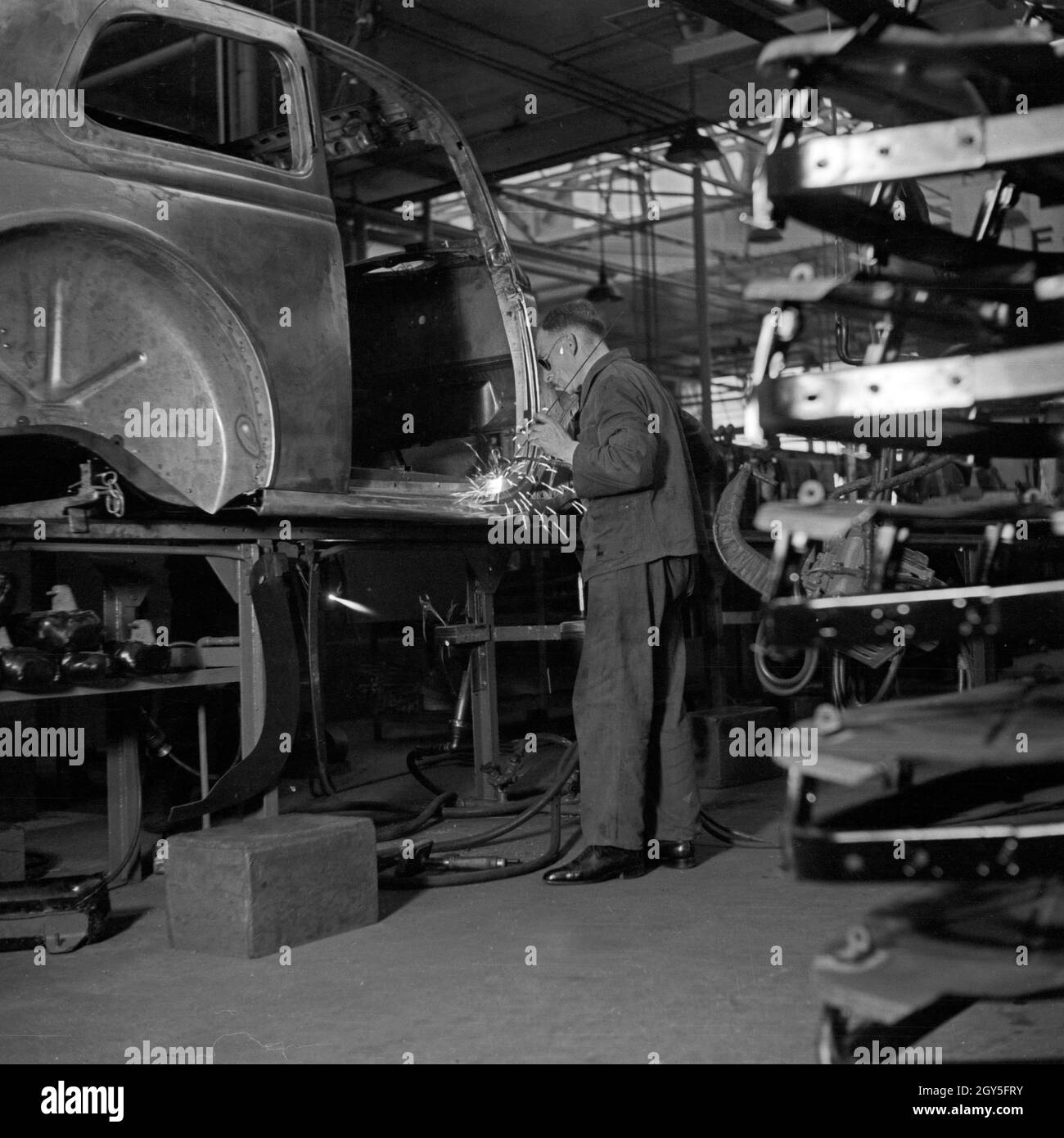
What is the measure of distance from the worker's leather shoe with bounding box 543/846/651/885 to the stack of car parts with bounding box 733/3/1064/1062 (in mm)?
1725

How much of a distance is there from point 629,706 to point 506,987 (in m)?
1.36

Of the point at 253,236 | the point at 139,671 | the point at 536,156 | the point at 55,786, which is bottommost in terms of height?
the point at 55,786

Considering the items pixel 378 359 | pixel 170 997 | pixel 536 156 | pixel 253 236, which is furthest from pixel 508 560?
pixel 536 156

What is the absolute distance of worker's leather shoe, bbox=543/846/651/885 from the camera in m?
4.32

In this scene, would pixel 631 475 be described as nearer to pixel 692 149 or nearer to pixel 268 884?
pixel 268 884

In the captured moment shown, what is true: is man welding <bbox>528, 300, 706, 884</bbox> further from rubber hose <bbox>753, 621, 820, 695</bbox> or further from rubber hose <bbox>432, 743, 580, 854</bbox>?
rubber hose <bbox>753, 621, 820, 695</bbox>

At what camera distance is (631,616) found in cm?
442

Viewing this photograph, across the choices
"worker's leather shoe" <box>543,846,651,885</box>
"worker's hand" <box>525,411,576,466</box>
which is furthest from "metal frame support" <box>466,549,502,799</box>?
"worker's leather shoe" <box>543,846,651,885</box>

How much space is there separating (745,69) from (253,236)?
879 cm

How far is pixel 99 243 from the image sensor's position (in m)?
3.92

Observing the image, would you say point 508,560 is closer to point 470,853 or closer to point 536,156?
point 470,853

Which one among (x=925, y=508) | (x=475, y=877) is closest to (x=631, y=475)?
(x=475, y=877)

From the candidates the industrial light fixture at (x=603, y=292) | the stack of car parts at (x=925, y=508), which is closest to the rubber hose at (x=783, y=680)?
the stack of car parts at (x=925, y=508)

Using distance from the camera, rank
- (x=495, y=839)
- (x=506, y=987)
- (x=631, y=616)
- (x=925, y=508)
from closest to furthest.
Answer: (x=925, y=508) → (x=506, y=987) → (x=631, y=616) → (x=495, y=839)
